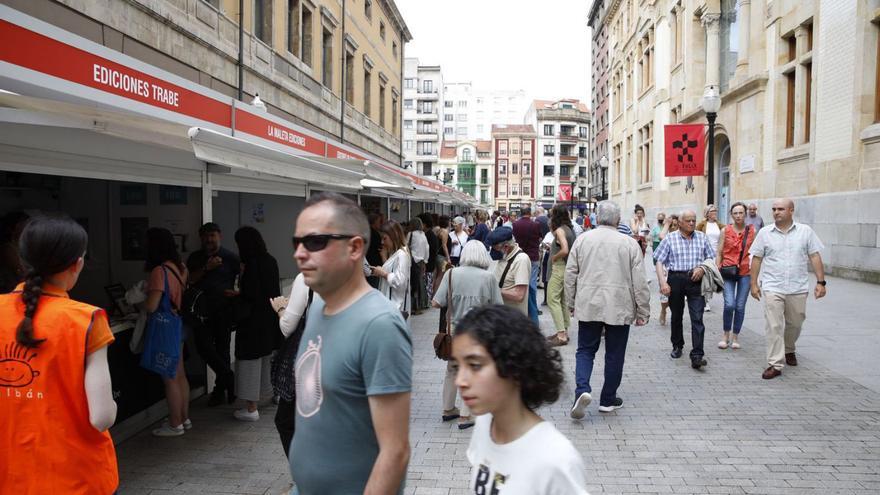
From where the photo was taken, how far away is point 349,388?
6.77 feet

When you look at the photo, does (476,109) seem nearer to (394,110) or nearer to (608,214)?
(394,110)

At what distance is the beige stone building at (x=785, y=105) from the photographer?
570 inches

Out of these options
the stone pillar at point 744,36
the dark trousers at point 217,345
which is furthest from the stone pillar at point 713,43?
the dark trousers at point 217,345

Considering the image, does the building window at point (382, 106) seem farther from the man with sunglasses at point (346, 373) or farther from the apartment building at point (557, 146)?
the apartment building at point (557, 146)

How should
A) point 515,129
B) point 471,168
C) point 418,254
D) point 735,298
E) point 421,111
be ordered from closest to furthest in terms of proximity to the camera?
point 735,298
point 418,254
point 421,111
point 471,168
point 515,129

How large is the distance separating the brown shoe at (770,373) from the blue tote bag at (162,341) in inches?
237

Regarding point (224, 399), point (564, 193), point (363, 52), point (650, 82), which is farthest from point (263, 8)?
point (564, 193)

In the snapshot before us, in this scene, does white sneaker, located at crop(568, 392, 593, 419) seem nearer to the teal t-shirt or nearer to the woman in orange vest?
the teal t-shirt

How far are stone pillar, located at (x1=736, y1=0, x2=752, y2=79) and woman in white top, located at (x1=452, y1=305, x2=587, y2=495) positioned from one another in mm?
22561

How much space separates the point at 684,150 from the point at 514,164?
284 ft

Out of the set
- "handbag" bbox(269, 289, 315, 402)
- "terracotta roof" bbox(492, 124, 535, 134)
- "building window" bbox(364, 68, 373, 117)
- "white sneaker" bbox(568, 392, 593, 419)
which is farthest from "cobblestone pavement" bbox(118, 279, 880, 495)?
"terracotta roof" bbox(492, 124, 535, 134)

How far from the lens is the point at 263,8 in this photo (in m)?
17.1

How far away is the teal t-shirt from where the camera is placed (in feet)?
6.63

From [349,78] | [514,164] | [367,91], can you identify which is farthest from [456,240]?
[514,164]
